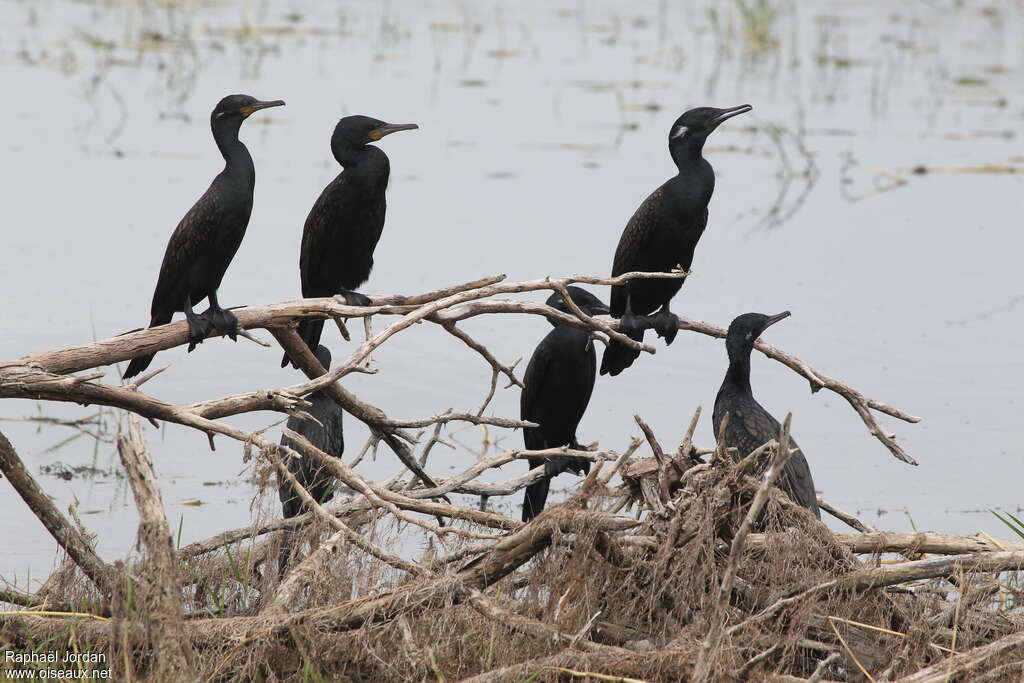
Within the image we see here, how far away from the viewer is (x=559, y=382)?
609 centimetres

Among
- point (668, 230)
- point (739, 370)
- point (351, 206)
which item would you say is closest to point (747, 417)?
point (739, 370)

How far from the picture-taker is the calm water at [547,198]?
23.3 ft

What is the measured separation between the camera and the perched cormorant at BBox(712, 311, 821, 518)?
16.0 feet

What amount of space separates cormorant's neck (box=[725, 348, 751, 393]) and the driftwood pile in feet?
2.54

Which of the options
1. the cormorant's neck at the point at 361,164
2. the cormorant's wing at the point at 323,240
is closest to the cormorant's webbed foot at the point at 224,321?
the cormorant's wing at the point at 323,240

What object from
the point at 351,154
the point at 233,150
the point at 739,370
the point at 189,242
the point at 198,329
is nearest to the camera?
the point at 198,329

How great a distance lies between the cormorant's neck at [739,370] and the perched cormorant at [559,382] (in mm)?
861

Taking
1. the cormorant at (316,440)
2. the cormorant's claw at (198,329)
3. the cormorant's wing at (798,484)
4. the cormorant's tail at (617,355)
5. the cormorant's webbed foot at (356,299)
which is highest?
the cormorant's claw at (198,329)

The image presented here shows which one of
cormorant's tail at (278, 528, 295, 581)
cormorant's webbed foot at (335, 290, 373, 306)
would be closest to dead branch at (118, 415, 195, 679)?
cormorant's tail at (278, 528, 295, 581)

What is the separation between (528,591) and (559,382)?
1.76m

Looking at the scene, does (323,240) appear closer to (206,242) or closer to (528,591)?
(206,242)

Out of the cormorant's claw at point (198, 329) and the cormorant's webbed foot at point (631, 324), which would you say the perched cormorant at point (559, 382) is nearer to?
the cormorant's webbed foot at point (631, 324)

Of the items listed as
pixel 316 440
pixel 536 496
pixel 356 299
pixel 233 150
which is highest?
pixel 233 150

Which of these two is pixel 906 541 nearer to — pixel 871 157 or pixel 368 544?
pixel 368 544
